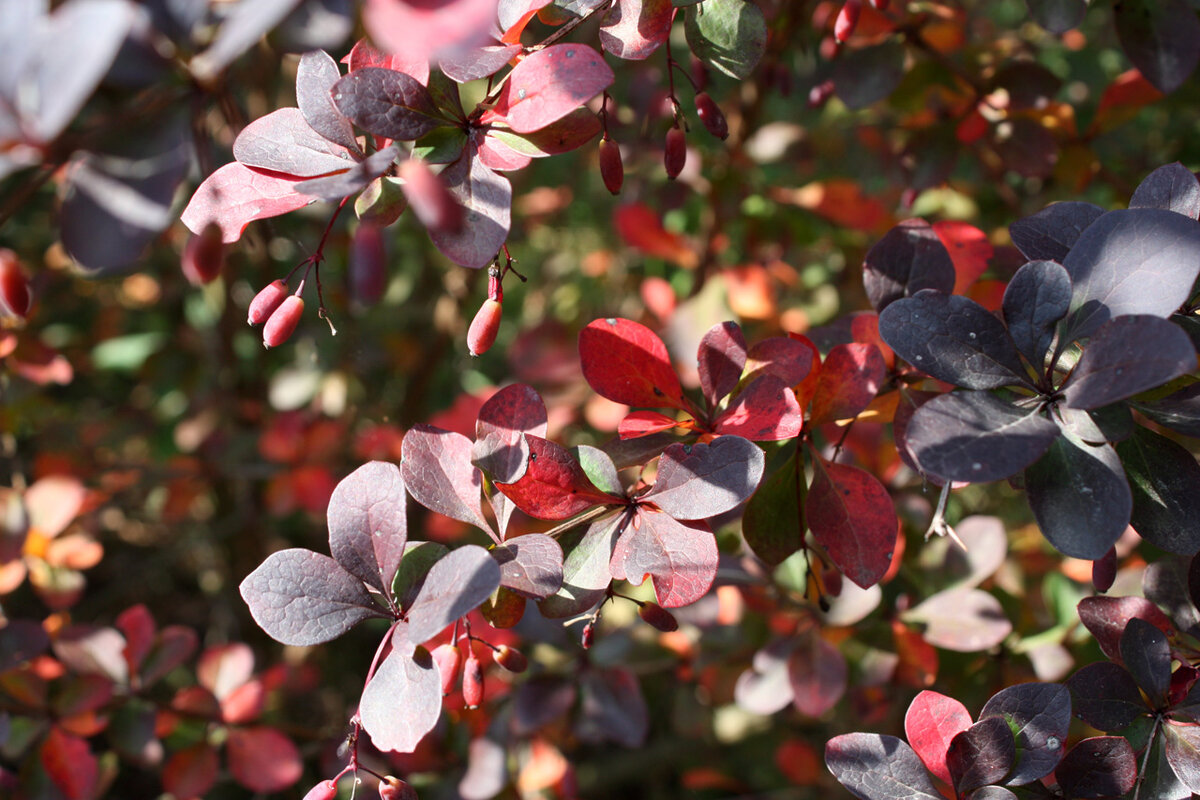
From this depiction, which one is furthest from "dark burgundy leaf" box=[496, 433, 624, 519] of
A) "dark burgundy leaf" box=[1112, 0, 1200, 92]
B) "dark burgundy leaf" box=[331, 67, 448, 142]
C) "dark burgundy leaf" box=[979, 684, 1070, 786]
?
"dark burgundy leaf" box=[1112, 0, 1200, 92]

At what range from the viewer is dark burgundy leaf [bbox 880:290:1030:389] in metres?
0.57

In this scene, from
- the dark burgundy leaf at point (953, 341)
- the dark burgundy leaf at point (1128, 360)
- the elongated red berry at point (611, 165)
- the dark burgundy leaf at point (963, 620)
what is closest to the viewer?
the dark burgundy leaf at point (1128, 360)

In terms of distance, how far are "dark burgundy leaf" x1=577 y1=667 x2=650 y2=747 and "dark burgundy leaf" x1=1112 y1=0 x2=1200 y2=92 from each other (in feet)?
2.83

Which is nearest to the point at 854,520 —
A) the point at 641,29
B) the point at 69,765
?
the point at 641,29

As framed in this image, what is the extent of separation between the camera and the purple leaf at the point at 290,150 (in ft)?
1.89

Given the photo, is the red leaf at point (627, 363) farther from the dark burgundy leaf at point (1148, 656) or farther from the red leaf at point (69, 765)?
the red leaf at point (69, 765)

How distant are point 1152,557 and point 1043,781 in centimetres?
36

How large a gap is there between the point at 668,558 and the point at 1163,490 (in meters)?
0.35

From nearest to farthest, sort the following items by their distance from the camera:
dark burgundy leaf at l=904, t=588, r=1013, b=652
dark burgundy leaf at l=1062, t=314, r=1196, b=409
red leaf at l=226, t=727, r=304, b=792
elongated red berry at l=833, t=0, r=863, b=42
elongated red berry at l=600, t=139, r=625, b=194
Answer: dark burgundy leaf at l=1062, t=314, r=1196, b=409 < elongated red berry at l=600, t=139, r=625, b=194 < elongated red berry at l=833, t=0, r=863, b=42 < dark burgundy leaf at l=904, t=588, r=1013, b=652 < red leaf at l=226, t=727, r=304, b=792

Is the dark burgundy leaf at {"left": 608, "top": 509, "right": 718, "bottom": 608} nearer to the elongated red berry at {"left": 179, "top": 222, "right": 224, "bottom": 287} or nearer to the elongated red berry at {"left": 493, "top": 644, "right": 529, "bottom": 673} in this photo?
the elongated red berry at {"left": 493, "top": 644, "right": 529, "bottom": 673}

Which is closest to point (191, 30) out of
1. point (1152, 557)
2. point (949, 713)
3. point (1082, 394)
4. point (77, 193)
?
point (77, 193)

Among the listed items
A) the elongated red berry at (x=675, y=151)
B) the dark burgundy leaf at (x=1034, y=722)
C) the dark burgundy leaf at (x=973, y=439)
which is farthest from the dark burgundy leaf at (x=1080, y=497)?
the elongated red berry at (x=675, y=151)

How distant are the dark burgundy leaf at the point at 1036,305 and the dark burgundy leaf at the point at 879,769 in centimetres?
30

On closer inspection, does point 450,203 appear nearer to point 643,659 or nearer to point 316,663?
point 643,659
